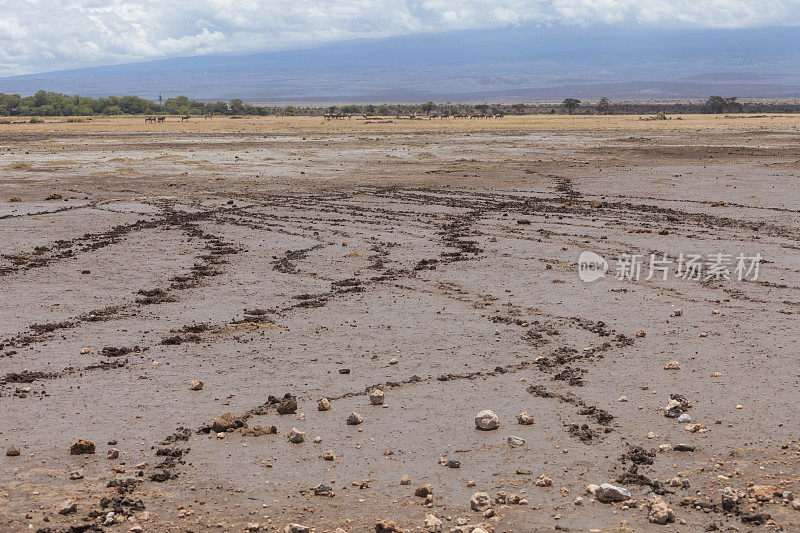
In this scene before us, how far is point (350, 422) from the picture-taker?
24.3 feet

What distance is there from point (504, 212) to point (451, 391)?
12570mm

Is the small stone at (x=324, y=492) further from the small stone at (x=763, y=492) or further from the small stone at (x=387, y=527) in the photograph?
the small stone at (x=763, y=492)

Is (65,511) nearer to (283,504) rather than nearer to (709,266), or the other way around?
(283,504)

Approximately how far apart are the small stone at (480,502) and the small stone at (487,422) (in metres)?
1.36

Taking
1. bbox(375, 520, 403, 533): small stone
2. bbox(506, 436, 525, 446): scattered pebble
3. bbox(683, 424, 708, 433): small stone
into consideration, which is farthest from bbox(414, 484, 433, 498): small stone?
bbox(683, 424, 708, 433): small stone

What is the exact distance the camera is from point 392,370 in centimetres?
891

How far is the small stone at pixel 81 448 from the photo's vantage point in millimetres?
6754

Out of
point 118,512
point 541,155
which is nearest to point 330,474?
point 118,512

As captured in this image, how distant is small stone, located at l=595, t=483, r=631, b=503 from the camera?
5918 millimetres

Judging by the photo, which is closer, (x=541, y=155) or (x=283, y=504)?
(x=283, y=504)

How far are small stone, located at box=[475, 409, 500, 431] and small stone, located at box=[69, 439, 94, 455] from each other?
3.30 meters

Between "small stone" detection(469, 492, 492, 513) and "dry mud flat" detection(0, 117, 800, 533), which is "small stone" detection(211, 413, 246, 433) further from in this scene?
"small stone" detection(469, 492, 492, 513)

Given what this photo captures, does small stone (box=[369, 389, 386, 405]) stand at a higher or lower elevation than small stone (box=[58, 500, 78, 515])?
higher

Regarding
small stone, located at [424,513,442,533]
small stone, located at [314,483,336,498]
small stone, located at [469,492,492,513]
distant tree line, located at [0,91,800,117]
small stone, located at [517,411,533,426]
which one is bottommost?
small stone, located at [314,483,336,498]
